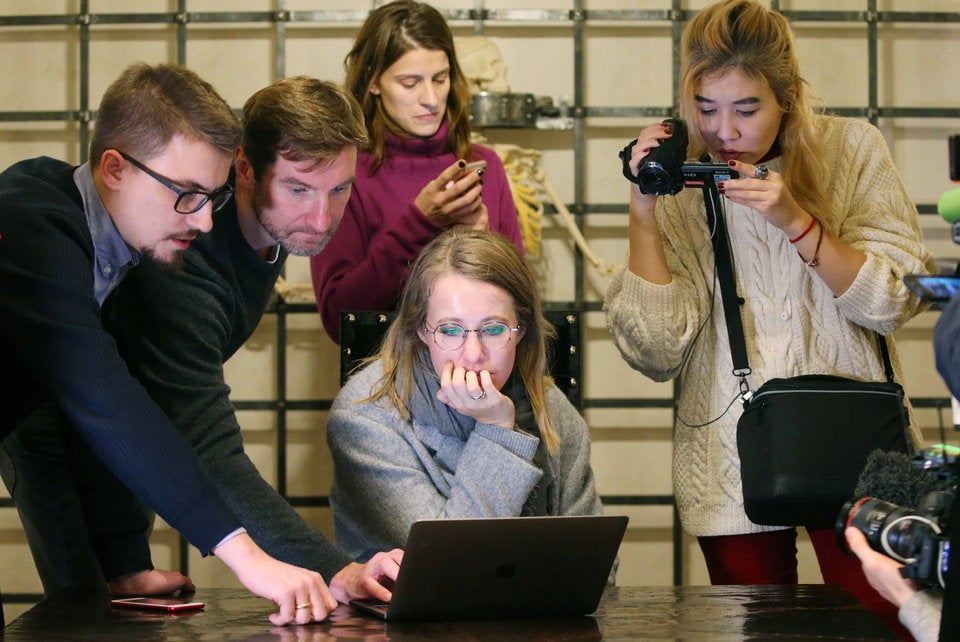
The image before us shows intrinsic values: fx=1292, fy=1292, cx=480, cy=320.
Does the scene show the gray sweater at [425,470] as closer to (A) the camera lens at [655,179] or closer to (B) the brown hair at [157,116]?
(A) the camera lens at [655,179]

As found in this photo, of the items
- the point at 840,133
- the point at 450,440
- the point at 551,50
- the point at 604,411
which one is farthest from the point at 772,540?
the point at 551,50

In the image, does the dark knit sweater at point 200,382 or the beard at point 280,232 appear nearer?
the dark knit sweater at point 200,382

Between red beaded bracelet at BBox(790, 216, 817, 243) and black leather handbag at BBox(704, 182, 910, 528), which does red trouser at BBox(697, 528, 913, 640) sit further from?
red beaded bracelet at BBox(790, 216, 817, 243)

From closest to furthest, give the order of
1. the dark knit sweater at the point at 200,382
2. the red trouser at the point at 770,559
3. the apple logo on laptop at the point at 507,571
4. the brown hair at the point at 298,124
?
the apple logo on laptop at the point at 507,571 < the dark knit sweater at the point at 200,382 < the brown hair at the point at 298,124 < the red trouser at the point at 770,559

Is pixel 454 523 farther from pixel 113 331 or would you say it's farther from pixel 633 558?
pixel 633 558

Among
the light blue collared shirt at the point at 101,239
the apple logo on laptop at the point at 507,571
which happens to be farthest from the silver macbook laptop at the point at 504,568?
the light blue collared shirt at the point at 101,239

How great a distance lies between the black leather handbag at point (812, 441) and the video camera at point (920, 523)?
1.97ft

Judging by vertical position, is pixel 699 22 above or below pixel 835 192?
above

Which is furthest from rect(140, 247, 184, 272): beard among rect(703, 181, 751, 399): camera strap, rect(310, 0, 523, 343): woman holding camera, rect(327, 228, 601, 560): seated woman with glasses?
rect(703, 181, 751, 399): camera strap

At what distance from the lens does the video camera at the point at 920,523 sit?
4.42 feet

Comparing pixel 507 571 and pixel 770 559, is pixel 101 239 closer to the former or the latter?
pixel 507 571

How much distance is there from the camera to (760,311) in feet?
7.59

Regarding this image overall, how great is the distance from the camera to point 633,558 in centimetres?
375

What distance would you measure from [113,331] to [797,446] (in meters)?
1.11
